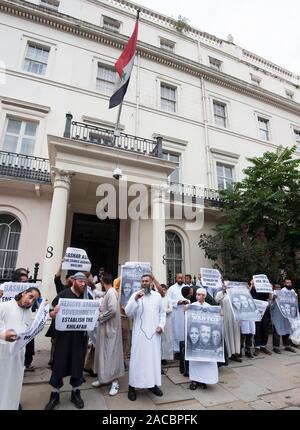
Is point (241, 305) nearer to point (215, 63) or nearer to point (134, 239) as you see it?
point (134, 239)

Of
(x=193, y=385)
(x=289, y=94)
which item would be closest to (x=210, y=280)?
(x=193, y=385)

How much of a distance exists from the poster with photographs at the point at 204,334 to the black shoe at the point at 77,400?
1.79 m

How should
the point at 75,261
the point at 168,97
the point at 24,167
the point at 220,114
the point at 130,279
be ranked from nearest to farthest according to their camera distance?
the point at 75,261 → the point at 130,279 → the point at 24,167 → the point at 168,97 → the point at 220,114

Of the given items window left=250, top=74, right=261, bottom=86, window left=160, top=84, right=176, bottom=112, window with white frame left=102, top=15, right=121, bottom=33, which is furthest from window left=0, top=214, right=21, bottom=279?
window left=250, top=74, right=261, bottom=86

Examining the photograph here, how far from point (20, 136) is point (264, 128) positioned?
15.4 metres

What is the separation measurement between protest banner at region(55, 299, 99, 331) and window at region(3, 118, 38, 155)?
9.30m

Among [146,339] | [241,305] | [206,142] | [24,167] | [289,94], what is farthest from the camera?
[289,94]

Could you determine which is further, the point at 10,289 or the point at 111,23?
the point at 111,23

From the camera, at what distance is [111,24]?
1580 centimetres

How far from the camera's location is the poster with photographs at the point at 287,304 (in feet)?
22.6

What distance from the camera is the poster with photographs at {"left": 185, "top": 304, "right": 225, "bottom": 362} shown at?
174 inches

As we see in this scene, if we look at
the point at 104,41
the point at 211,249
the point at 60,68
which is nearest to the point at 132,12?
the point at 104,41

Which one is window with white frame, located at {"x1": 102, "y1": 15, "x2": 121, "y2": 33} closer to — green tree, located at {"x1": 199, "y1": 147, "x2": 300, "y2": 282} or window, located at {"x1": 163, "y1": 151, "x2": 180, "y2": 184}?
window, located at {"x1": 163, "y1": 151, "x2": 180, "y2": 184}

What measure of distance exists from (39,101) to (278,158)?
433 inches
